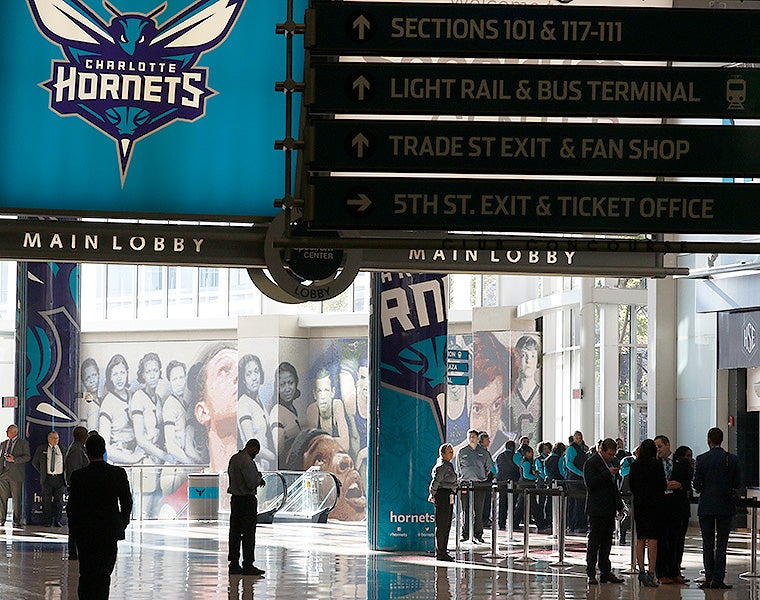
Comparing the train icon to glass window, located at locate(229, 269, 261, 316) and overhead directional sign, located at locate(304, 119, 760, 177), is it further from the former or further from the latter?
glass window, located at locate(229, 269, 261, 316)

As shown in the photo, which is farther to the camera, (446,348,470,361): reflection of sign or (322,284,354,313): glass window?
(322,284,354,313): glass window

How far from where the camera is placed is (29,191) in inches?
421

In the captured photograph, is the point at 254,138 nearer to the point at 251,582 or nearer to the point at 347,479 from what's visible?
the point at 251,582

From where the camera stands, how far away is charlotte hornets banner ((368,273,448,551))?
771 inches

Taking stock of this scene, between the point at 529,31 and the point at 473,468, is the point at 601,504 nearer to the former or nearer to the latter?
the point at 473,468

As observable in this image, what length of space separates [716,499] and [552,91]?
411 inches

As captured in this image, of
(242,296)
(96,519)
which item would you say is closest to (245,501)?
(96,519)

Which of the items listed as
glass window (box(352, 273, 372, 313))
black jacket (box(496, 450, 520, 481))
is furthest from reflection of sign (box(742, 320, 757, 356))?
glass window (box(352, 273, 372, 313))

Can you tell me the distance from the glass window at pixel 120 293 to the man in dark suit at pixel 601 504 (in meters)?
25.1

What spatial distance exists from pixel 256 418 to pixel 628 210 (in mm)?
29281

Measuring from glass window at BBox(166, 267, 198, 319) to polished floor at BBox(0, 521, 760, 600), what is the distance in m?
14.3

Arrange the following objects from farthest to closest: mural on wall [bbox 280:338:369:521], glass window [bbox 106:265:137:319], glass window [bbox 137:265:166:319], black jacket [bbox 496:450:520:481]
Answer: glass window [bbox 106:265:137:319] → glass window [bbox 137:265:166:319] → mural on wall [bbox 280:338:369:521] → black jacket [bbox 496:450:520:481]

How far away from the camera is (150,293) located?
39.0 meters

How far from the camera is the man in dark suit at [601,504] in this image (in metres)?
15.7
